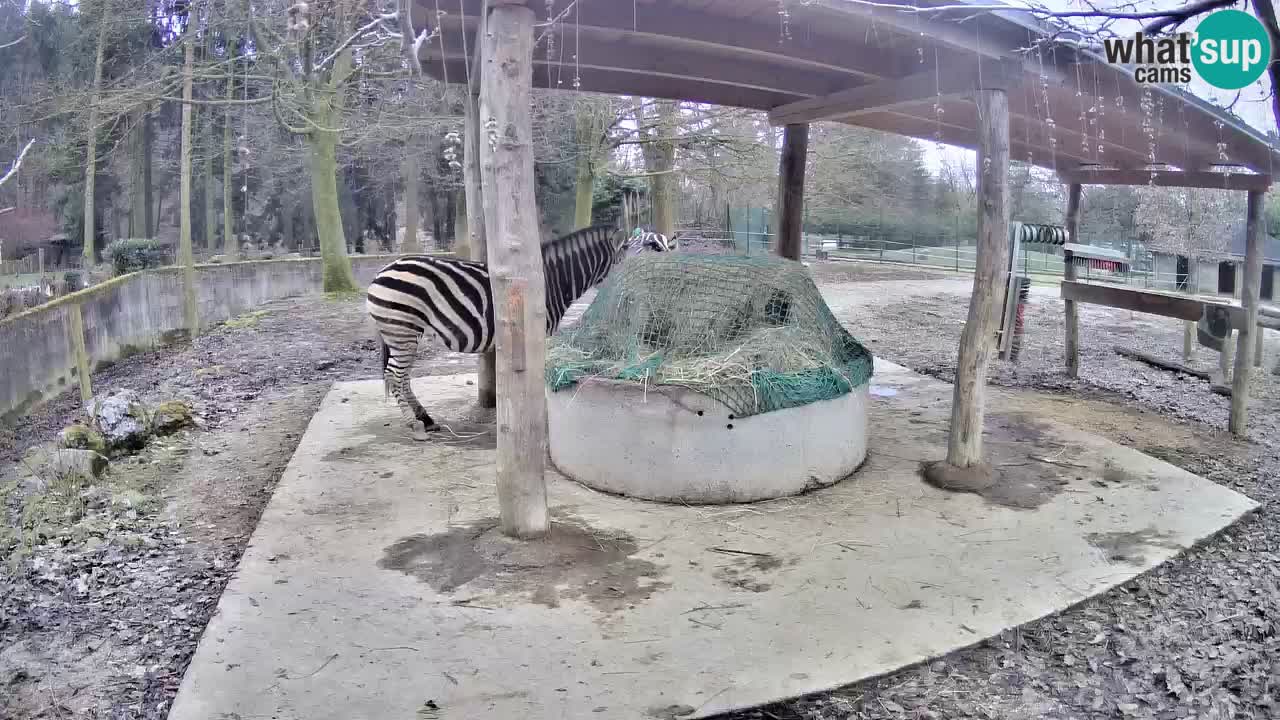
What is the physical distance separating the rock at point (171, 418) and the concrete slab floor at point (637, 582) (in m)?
1.71

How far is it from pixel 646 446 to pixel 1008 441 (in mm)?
3095

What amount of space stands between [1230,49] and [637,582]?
130 inches

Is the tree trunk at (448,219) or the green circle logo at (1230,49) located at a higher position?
the tree trunk at (448,219)

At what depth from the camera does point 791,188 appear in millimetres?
8445

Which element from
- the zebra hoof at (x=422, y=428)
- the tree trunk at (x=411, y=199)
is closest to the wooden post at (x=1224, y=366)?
the zebra hoof at (x=422, y=428)

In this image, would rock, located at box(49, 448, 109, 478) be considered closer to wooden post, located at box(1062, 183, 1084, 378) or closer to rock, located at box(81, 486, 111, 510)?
rock, located at box(81, 486, 111, 510)

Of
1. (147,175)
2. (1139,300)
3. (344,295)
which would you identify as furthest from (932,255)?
(147,175)

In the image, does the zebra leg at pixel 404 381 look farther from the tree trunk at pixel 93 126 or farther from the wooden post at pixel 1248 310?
the tree trunk at pixel 93 126

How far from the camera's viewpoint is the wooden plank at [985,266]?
5273 mm

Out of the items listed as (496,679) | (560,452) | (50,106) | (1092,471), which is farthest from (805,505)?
(50,106)

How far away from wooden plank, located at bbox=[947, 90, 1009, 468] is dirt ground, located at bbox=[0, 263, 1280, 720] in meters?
1.48

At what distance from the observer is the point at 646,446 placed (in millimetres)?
5098

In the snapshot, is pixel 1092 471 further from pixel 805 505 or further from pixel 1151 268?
pixel 1151 268

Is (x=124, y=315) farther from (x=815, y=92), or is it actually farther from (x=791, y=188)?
(x=815, y=92)
